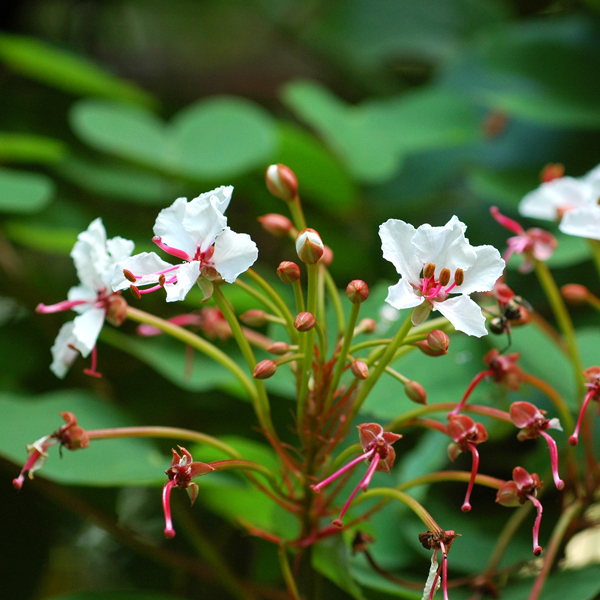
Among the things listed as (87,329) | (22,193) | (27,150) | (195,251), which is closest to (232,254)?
(195,251)

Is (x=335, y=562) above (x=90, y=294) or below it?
below

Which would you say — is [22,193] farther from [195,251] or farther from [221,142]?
[195,251]

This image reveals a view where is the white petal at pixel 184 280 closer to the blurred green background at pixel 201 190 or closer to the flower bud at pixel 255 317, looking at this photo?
the flower bud at pixel 255 317

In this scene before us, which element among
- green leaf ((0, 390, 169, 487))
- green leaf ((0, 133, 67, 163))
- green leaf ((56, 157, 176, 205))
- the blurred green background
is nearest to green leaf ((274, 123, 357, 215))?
the blurred green background

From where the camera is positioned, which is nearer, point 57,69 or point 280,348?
point 280,348

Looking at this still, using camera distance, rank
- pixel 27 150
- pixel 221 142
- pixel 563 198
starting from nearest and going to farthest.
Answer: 1. pixel 563 198
2. pixel 27 150
3. pixel 221 142

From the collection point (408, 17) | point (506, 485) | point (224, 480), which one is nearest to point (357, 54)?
point (408, 17)

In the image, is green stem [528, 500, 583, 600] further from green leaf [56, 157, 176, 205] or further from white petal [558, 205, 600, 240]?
green leaf [56, 157, 176, 205]

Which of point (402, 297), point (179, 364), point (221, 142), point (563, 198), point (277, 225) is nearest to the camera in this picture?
point (402, 297)
